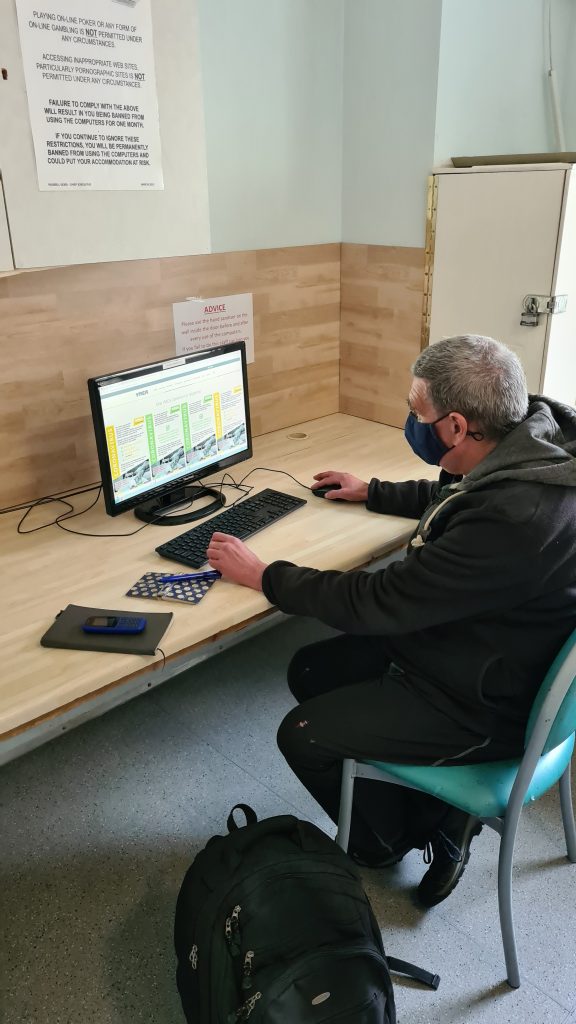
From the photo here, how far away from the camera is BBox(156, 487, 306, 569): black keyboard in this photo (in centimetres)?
171

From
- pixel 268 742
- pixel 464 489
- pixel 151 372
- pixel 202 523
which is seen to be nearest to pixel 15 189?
pixel 151 372

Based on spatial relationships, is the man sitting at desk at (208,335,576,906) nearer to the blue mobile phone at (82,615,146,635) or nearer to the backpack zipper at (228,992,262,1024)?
the blue mobile phone at (82,615,146,635)

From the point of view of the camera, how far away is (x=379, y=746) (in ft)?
4.95

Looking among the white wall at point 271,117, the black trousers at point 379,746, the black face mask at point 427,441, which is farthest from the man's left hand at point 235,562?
the white wall at point 271,117

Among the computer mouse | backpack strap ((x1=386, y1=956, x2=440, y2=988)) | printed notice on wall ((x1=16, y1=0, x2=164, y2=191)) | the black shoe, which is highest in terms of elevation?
printed notice on wall ((x1=16, y1=0, x2=164, y2=191))

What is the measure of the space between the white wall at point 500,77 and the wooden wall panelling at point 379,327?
34cm

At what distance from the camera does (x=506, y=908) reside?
1.51 m

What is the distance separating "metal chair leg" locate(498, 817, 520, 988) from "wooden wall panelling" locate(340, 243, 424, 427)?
1447mm

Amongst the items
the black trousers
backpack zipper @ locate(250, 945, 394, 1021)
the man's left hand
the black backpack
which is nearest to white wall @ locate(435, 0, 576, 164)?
the man's left hand

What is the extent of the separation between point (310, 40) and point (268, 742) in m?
2.07

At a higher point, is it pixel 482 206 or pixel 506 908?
pixel 482 206

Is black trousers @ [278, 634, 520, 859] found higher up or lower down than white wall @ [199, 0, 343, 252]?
lower down

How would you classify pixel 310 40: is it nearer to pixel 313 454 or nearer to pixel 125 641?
pixel 313 454

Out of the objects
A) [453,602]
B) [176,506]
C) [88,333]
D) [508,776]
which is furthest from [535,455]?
[88,333]
